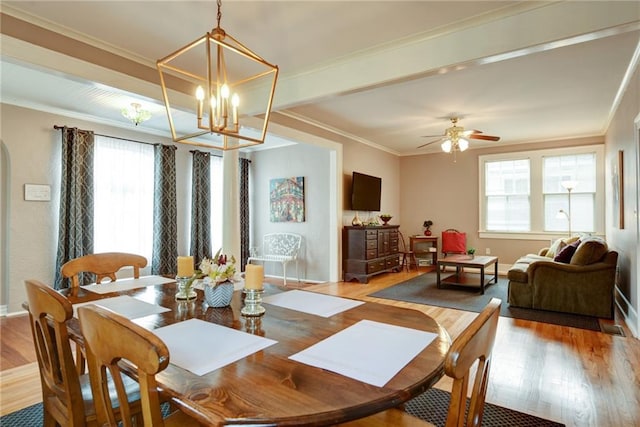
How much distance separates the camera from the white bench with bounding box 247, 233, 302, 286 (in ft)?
20.3

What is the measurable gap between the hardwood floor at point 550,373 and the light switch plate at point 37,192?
1.50 meters

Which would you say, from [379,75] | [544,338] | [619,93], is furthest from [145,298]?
[619,93]

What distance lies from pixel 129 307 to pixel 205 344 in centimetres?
70

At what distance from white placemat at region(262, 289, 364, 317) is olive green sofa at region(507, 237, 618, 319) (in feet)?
10.9

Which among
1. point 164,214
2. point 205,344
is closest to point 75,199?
point 164,214

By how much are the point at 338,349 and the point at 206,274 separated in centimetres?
83

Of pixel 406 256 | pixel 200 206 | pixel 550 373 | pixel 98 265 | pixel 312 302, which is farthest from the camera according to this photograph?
pixel 406 256

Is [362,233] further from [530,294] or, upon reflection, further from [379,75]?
[379,75]

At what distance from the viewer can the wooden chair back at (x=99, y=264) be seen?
84.7 inches

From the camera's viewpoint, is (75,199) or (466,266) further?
(466,266)

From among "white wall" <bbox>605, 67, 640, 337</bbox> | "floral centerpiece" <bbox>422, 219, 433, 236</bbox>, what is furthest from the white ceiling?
"floral centerpiece" <bbox>422, 219, 433, 236</bbox>

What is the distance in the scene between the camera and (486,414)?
2066 mm

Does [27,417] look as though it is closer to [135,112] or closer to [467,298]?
[135,112]

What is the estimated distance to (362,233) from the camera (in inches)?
232
